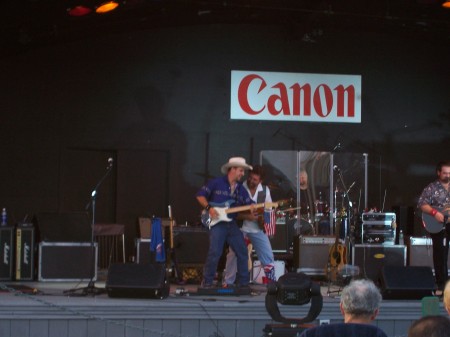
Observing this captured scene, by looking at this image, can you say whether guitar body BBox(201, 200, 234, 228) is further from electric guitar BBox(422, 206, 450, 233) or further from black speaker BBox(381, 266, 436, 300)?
electric guitar BBox(422, 206, 450, 233)

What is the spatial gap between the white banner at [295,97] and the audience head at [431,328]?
35.9ft

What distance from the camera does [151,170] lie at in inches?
580

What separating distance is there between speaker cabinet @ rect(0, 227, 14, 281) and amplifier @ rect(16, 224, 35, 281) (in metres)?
0.09

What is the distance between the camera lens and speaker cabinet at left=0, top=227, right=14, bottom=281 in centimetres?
1189

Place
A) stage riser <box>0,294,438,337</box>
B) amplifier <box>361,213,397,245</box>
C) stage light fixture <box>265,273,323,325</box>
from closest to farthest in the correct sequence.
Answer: stage light fixture <box>265,273,323,325</box> < stage riser <box>0,294,438,337</box> < amplifier <box>361,213,397,245</box>

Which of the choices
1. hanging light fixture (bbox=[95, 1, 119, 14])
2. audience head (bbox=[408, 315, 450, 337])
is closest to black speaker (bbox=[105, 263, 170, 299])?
hanging light fixture (bbox=[95, 1, 119, 14])

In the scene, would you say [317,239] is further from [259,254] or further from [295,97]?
[295,97]

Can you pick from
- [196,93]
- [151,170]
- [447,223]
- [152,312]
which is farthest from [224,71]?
[152,312]

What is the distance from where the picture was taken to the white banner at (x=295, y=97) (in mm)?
14930

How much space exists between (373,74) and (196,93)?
2.98 m

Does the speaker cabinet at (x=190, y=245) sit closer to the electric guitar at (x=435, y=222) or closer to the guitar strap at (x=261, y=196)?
the guitar strap at (x=261, y=196)

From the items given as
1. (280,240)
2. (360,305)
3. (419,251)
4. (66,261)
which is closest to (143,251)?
(66,261)

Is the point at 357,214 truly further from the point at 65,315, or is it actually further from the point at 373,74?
the point at 65,315

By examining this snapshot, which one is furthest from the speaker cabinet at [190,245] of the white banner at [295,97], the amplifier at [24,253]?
the white banner at [295,97]
